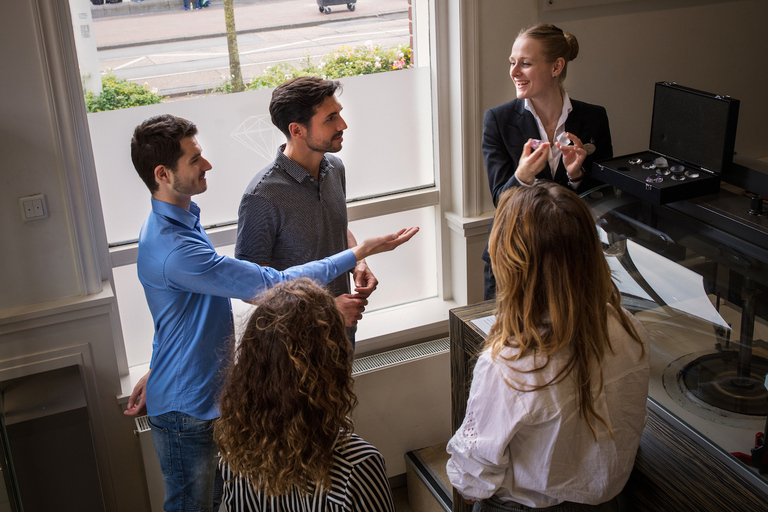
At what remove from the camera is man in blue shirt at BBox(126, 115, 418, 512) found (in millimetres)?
1914

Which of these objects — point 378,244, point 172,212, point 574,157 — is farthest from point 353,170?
point 172,212

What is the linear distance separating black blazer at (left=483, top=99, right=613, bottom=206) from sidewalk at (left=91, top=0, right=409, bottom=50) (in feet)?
2.44

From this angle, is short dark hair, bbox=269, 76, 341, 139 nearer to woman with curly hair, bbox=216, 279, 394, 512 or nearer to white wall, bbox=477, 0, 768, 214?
white wall, bbox=477, 0, 768, 214

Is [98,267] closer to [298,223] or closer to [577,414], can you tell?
[298,223]

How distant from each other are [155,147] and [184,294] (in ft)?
1.37

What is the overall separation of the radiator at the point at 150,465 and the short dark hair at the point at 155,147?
1.08 m

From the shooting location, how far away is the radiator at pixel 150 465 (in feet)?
8.48

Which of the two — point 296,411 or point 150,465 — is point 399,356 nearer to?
point 150,465

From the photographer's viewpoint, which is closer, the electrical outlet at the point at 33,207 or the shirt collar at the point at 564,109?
the electrical outlet at the point at 33,207

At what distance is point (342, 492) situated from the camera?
1.31 meters

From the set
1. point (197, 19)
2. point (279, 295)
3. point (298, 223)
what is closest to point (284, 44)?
point (197, 19)

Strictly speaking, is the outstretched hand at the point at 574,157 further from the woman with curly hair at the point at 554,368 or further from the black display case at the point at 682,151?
the woman with curly hair at the point at 554,368

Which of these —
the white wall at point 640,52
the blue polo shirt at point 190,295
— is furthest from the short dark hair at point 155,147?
the white wall at point 640,52

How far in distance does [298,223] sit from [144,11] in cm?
96
